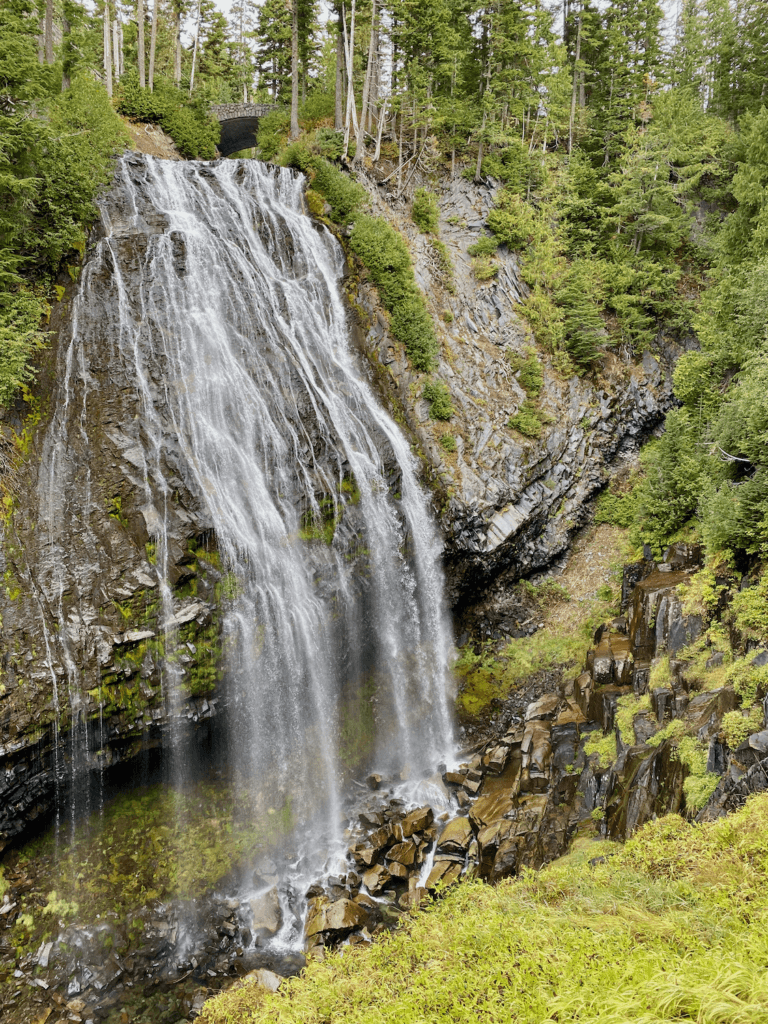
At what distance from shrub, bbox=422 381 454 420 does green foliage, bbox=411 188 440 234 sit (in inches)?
317

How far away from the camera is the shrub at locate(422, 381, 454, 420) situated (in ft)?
56.5

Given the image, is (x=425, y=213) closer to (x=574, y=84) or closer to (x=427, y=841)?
(x=574, y=84)

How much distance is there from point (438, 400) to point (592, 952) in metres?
15.1

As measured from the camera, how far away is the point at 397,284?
1862 cm

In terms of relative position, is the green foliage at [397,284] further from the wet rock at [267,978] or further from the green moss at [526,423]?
the wet rock at [267,978]

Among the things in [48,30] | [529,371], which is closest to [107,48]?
[48,30]

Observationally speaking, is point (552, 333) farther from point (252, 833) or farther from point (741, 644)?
point (252, 833)

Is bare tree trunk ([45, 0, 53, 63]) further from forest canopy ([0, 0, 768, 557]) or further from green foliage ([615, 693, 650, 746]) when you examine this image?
green foliage ([615, 693, 650, 746])

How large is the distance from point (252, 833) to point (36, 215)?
16.7 meters

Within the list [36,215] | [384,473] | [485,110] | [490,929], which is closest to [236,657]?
[384,473]

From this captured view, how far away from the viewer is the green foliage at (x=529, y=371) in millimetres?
19062

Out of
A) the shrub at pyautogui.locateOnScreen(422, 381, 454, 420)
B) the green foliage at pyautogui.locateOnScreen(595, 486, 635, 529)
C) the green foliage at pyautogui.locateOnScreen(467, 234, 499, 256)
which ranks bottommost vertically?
the green foliage at pyautogui.locateOnScreen(595, 486, 635, 529)

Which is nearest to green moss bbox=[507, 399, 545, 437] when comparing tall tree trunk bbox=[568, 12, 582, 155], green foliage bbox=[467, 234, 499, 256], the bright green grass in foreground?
green foliage bbox=[467, 234, 499, 256]

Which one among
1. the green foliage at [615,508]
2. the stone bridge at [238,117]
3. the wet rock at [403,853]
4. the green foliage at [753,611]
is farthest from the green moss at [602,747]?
the stone bridge at [238,117]
